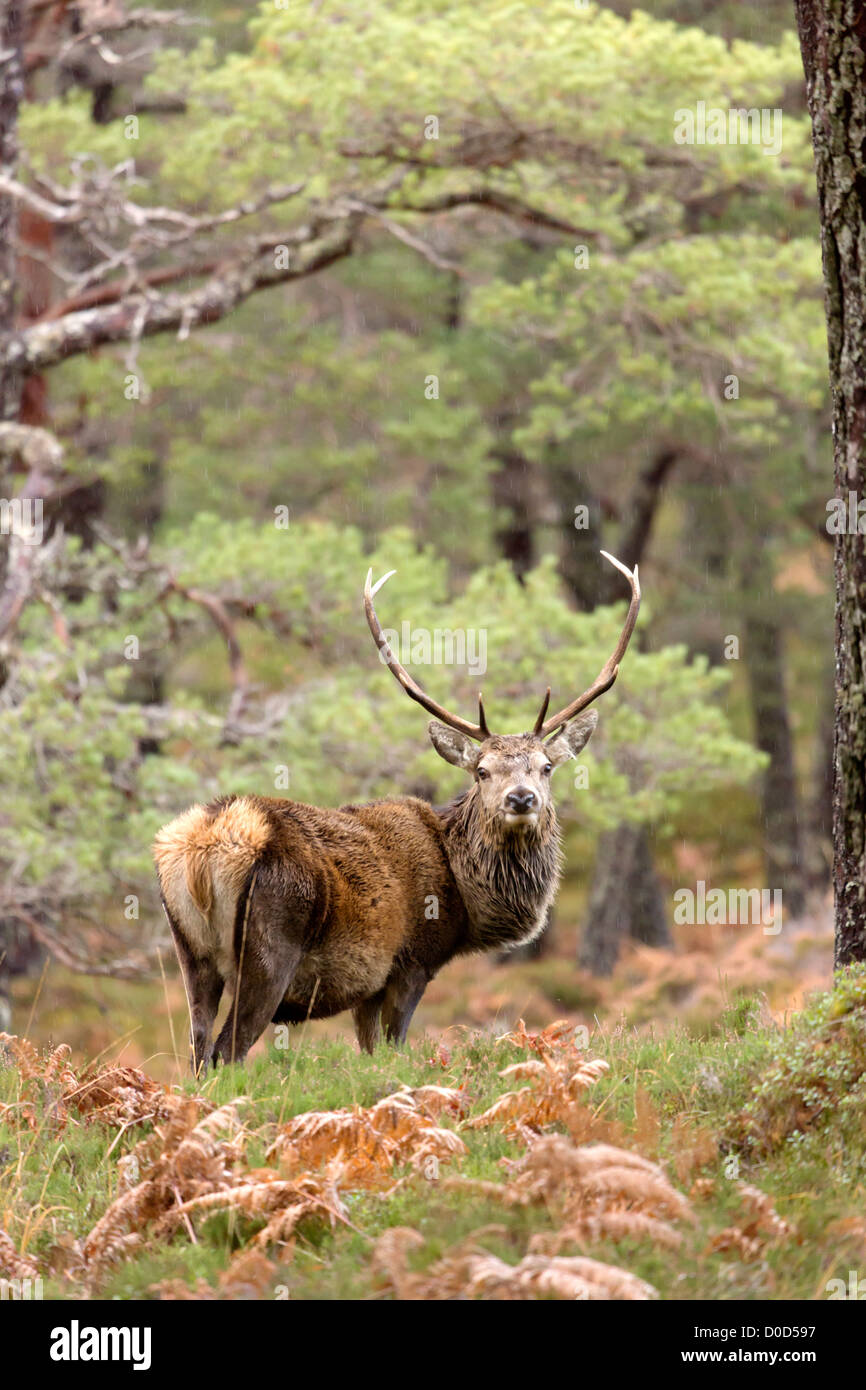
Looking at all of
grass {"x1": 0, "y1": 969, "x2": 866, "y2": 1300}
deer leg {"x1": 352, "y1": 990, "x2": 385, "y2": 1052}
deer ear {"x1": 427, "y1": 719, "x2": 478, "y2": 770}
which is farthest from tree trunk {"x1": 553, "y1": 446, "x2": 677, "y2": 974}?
grass {"x1": 0, "y1": 969, "x2": 866, "y2": 1300}

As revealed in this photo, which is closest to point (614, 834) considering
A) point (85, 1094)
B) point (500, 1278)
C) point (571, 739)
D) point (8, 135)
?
point (8, 135)

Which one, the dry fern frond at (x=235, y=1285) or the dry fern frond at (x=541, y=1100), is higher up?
the dry fern frond at (x=541, y=1100)

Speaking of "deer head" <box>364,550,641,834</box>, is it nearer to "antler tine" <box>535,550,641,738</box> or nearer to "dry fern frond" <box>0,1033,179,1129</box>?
"antler tine" <box>535,550,641,738</box>

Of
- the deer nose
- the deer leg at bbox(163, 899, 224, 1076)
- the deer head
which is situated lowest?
the deer leg at bbox(163, 899, 224, 1076)

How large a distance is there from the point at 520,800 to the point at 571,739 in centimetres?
91

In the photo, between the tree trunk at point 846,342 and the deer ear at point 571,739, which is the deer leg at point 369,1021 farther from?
the tree trunk at point 846,342

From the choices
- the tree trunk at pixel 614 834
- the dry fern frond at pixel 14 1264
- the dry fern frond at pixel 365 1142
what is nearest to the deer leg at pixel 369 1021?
the dry fern frond at pixel 365 1142

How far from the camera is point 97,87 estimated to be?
58.7 feet

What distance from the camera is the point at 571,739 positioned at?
25.7 ft

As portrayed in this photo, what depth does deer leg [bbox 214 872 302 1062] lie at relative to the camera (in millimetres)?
6164

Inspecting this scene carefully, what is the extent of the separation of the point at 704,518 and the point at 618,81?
28.4ft

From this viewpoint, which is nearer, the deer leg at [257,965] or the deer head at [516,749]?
the deer leg at [257,965]

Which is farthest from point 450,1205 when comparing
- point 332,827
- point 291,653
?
point 291,653

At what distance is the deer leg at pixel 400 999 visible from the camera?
23.2 feet
